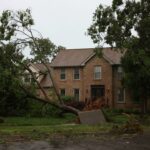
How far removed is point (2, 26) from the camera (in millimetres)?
38312

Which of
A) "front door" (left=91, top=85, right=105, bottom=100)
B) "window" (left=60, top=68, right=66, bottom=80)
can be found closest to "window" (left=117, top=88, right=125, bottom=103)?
"front door" (left=91, top=85, right=105, bottom=100)

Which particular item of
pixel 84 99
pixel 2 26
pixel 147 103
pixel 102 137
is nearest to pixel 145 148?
pixel 102 137

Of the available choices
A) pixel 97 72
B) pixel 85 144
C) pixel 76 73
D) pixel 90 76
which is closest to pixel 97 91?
pixel 90 76

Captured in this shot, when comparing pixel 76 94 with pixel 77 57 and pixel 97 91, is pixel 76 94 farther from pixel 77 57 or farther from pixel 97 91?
pixel 77 57

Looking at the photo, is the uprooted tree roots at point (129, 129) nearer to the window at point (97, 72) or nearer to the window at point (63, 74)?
the window at point (97, 72)

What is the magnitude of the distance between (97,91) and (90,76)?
84.2 inches

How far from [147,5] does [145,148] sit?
67.2 ft

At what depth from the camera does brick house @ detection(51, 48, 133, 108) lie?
5814cm

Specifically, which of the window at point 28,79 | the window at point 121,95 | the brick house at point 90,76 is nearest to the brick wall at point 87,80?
the brick house at point 90,76

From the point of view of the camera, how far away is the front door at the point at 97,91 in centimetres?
5891

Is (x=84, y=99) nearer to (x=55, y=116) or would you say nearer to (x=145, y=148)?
(x=55, y=116)

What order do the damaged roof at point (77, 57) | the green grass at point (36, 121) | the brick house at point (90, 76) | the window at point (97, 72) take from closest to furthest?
the green grass at point (36, 121) → the brick house at point (90, 76) → the window at point (97, 72) → the damaged roof at point (77, 57)

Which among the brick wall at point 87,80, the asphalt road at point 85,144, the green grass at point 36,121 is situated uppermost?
the brick wall at point 87,80

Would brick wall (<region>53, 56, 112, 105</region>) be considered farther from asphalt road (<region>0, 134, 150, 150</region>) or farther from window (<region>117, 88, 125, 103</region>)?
asphalt road (<region>0, 134, 150, 150</region>)
